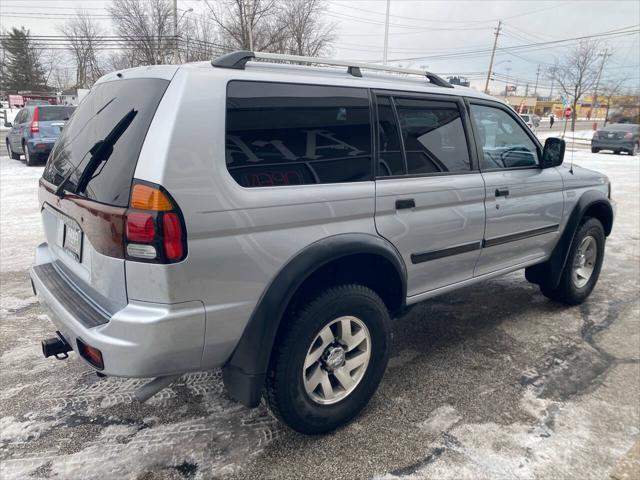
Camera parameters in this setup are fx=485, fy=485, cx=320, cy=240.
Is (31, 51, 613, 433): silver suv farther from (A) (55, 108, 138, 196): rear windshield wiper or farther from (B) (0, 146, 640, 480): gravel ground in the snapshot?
(B) (0, 146, 640, 480): gravel ground

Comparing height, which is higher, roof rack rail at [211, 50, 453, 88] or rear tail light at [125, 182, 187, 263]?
roof rack rail at [211, 50, 453, 88]

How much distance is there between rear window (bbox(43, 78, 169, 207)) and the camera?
2.08 m

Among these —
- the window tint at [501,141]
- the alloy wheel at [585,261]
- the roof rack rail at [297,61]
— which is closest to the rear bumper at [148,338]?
the roof rack rail at [297,61]

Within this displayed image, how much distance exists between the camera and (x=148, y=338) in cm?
198

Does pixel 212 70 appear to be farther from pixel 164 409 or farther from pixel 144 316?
pixel 164 409

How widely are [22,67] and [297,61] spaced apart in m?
60.6

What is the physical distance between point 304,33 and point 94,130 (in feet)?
118

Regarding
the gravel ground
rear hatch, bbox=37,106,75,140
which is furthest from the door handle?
rear hatch, bbox=37,106,75,140

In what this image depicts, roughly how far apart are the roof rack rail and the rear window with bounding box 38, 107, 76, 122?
12.1 meters

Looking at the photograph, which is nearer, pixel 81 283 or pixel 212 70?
pixel 212 70

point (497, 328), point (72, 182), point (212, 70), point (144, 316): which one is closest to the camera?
point (144, 316)

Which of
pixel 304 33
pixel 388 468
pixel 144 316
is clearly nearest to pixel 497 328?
pixel 388 468

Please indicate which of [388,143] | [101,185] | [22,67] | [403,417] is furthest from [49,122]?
[22,67]

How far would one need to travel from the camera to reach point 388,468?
239cm
